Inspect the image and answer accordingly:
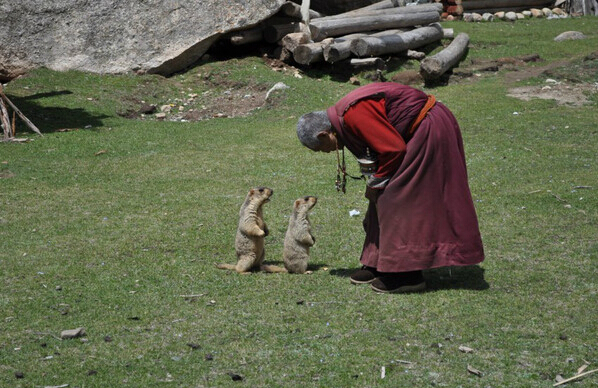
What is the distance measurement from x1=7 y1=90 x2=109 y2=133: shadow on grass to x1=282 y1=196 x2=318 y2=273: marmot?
8.54 metres

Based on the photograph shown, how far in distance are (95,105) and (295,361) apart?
11608mm

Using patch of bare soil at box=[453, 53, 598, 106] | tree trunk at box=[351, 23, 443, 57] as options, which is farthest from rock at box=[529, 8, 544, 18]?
patch of bare soil at box=[453, 53, 598, 106]

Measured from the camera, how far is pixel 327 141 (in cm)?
660

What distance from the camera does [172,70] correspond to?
18344 mm

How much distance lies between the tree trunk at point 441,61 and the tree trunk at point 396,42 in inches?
39.1

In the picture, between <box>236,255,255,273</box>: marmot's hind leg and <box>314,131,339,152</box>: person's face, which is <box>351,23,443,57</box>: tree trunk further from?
<box>314,131,339,152</box>: person's face

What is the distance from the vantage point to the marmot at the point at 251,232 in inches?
287

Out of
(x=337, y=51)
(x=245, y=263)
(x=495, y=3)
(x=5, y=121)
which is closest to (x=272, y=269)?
(x=245, y=263)

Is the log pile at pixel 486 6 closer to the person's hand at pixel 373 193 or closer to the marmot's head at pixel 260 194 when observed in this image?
the marmot's head at pixel 260 194

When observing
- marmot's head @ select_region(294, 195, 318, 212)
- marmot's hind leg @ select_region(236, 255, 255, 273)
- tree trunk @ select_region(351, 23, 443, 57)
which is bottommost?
marmot's hind leg @ select_region(236, 255, 255, 273)

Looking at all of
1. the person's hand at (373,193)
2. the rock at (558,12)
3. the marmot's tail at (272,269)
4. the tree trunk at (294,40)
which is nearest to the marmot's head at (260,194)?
the marmot's tail at (272,269)

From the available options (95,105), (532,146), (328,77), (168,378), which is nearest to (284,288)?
(168,378)

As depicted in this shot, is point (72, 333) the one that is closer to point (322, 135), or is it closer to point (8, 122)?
point (322, 135)

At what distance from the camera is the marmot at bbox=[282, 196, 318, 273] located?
283 inches
